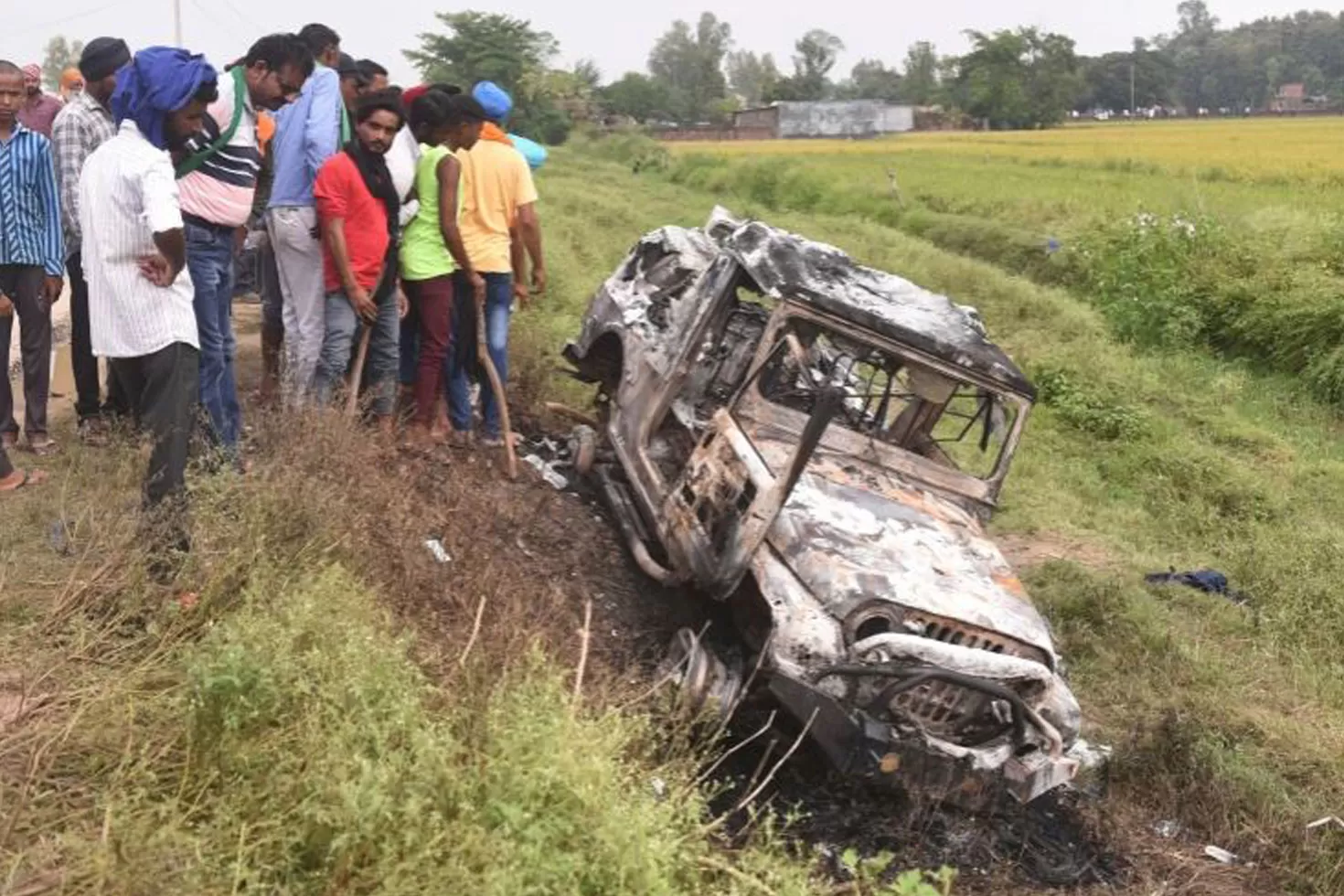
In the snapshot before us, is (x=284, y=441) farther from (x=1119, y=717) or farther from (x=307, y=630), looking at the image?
(x=1119, y=717)

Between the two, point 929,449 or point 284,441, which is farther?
point 929,449

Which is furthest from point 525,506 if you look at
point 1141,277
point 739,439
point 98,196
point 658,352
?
point 1141,277

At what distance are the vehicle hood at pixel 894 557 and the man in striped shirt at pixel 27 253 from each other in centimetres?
370

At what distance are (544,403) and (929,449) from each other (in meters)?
3.11

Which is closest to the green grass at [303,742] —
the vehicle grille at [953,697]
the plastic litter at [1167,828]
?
the vehicle grille at [953,697]

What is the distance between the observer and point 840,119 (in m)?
64.6

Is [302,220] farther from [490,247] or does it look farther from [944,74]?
[944,74]

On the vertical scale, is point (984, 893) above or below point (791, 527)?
below

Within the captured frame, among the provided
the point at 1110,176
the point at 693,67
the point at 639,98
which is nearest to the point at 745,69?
the point at 693,67

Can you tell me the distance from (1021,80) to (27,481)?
70.4 metres

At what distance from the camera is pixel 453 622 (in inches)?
187

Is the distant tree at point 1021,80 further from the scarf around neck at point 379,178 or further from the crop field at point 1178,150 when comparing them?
the scarf around neck at point 379,178

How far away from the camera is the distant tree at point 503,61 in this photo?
54500 millimetres

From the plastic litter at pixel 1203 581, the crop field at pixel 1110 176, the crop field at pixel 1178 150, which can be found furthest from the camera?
the crop field at pixel 1178 150
